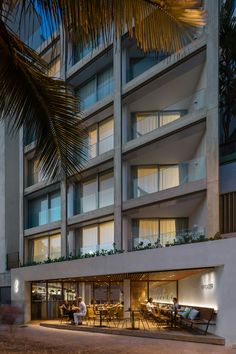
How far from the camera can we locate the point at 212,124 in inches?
842

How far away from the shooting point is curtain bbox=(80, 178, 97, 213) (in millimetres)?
30172

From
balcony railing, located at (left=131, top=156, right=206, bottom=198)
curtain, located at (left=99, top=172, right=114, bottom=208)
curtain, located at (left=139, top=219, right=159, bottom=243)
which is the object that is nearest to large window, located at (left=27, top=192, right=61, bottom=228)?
curtain, located at (left=99, top=172, right=114, bottom=208)

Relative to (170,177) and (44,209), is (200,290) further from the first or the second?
(44,209)

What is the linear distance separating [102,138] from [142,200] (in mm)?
6268

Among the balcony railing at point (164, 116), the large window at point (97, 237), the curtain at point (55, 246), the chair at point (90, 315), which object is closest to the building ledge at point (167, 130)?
the balcony railing at point (164, 116)

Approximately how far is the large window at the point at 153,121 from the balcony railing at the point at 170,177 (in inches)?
83.9

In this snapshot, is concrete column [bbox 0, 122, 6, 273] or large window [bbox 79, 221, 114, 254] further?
concrete column [bbox 0, 122, 6, 273]

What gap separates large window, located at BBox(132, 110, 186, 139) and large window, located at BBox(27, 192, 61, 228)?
9.12 m

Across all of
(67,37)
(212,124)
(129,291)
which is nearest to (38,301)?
(129,291)

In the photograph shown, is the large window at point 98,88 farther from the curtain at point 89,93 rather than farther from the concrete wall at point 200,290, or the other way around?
the concrete wall at point 200,290

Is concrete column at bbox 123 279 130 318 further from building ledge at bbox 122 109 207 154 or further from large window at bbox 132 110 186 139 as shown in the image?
large window at bbox 132 110 186 139

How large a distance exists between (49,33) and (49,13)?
17cm

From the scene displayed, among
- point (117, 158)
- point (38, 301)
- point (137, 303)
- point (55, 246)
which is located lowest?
point (38, 301)

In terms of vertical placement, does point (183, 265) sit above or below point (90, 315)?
above
